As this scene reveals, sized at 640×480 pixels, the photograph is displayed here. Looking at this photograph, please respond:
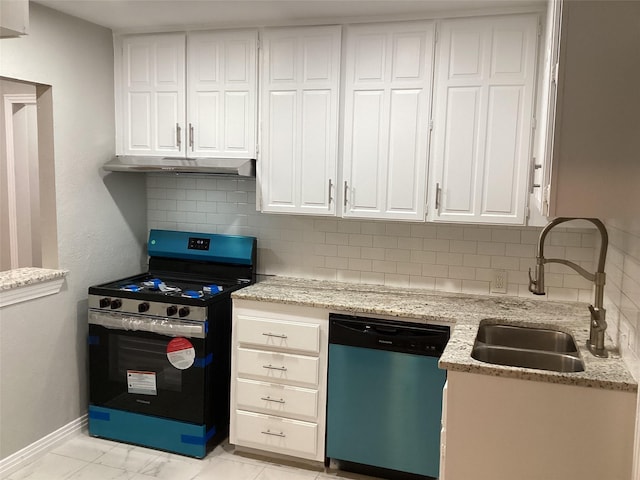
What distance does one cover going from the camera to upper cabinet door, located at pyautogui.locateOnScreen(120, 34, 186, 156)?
3.42 metres

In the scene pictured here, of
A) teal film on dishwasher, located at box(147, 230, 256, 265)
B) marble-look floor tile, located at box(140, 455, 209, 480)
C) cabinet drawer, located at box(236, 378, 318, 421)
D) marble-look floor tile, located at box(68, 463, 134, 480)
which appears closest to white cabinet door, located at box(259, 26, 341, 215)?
teal film on dishwasher, located at box(147, 230, 256, 265)

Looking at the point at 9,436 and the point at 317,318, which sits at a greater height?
the point at 317,318

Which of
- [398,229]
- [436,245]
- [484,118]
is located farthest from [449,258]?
[484,118]

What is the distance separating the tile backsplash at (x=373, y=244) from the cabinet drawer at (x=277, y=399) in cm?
79

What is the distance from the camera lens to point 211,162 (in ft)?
10.9

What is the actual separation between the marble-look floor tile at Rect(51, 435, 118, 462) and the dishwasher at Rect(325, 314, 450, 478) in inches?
51.9

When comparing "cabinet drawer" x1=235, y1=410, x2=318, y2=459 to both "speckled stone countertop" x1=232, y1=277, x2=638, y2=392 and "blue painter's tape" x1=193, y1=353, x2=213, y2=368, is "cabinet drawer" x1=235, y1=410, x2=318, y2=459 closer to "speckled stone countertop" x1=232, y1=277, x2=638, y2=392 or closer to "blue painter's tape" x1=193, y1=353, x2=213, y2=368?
"blue painter's tape" x1=193, y1=353, x2=213, y2=368

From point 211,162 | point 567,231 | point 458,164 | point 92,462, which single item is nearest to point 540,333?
point 567,231

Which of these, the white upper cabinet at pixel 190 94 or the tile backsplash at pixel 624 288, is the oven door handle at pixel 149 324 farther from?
the tile backsplash at pixel 624 288

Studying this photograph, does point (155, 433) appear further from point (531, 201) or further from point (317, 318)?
point (531, 201)

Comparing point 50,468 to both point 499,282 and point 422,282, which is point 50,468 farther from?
point 499,282

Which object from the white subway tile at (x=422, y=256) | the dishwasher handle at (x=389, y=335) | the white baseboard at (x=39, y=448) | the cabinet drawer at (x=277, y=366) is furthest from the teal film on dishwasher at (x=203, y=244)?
the white baseboard at (x=39, y=448)

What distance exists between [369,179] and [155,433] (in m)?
Answer: 1.90

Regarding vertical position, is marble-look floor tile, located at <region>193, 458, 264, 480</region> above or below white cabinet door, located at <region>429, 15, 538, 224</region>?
below
